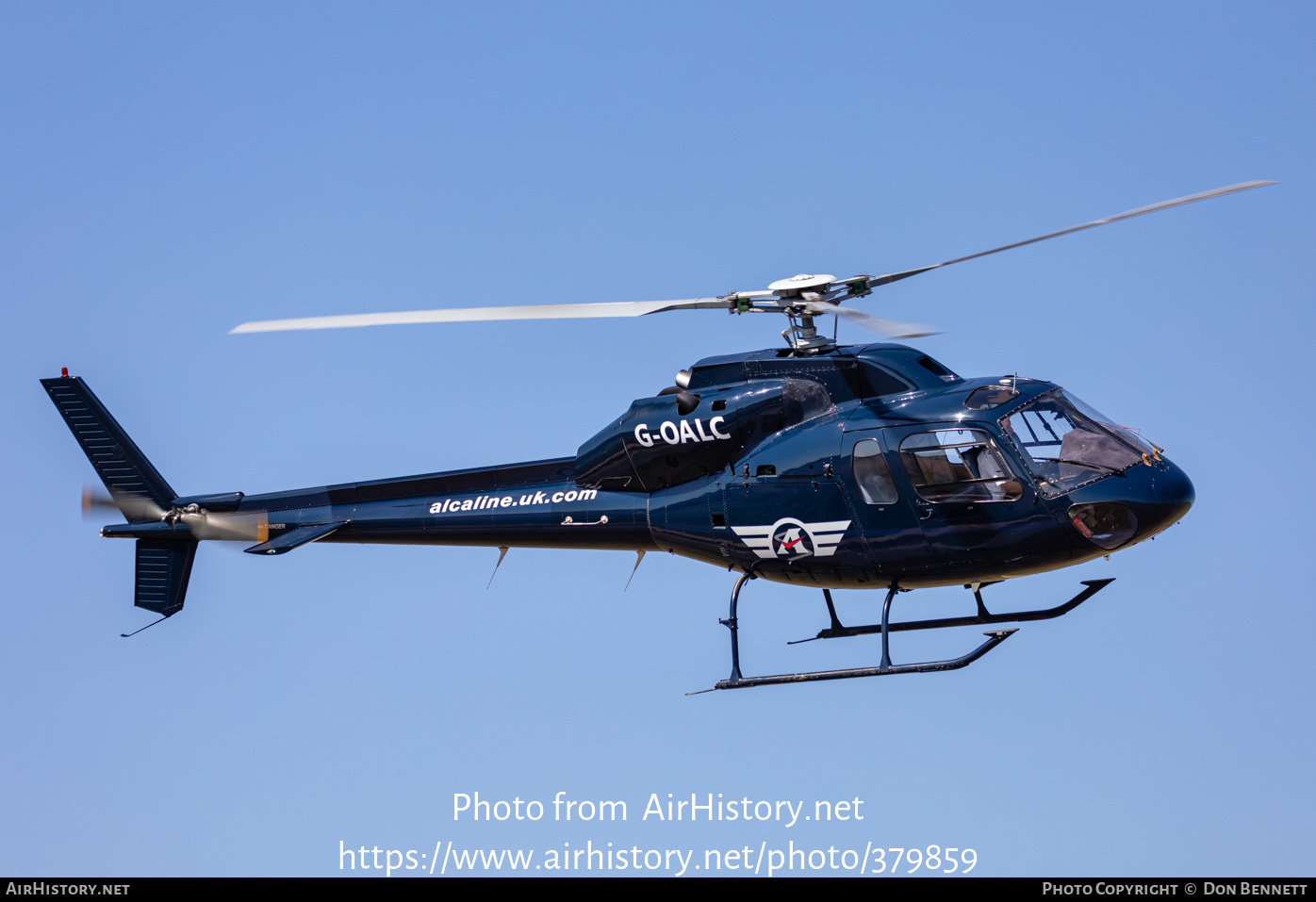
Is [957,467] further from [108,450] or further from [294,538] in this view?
[108,450]

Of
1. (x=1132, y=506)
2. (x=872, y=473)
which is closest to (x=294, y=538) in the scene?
(x=872, y=473)

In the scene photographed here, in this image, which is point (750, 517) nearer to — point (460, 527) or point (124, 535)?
point (460, 527)

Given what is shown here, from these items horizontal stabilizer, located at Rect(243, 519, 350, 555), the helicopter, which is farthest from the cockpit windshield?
horizontal stabilizer, located at Rect(243, 519, 350, 555)

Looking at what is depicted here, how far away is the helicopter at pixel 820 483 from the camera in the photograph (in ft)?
53.5

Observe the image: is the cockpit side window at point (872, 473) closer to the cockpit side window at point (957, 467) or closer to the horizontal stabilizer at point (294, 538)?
the cockpit side window at point (957, 467)

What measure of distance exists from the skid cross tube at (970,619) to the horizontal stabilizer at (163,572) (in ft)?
29.2

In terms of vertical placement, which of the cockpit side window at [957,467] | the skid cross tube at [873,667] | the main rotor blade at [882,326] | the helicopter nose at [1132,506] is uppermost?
the main rotor blade at [882,326]

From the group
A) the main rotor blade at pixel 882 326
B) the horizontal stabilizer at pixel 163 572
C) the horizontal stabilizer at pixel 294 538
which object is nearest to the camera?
the main rotor blade at pixel 882 326

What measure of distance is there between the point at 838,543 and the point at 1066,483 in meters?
2.57

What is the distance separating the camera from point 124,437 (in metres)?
21.4

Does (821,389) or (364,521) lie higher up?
(821,389)

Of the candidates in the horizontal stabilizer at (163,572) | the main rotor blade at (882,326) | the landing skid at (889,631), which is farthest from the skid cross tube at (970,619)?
the horizontal stabilizer at (163,572)
